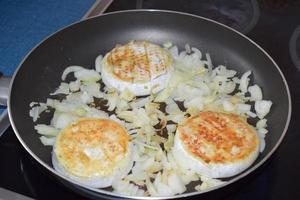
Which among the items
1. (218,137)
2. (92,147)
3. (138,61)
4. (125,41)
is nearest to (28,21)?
(125,41)

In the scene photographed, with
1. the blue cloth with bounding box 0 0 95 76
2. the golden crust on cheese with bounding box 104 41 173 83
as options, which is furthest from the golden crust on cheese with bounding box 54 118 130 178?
the blue cloth with bounding box 0 0 95 76

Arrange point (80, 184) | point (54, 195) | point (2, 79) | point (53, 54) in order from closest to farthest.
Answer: point (80, 184)
point (54, 195)
point (2, 79)
point (53, 54)

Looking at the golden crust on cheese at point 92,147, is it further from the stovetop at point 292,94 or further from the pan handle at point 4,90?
the pan handle at point 4,90

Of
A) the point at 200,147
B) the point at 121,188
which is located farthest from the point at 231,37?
the point at 121,188

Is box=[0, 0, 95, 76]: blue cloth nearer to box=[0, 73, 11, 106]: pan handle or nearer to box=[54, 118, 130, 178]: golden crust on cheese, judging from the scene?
box=[0, 73, 11, 106]: pan handle

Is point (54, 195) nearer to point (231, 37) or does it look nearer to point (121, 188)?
point (121, 188)

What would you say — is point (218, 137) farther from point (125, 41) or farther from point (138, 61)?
point (125, 41)

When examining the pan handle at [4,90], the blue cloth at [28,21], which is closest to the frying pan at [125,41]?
the pan handle at [4,90]
